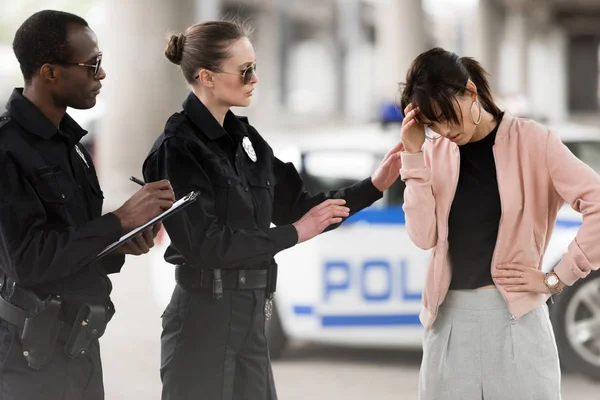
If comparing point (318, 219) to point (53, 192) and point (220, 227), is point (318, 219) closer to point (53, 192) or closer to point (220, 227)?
point (220, 227)

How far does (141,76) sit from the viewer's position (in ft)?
43.3

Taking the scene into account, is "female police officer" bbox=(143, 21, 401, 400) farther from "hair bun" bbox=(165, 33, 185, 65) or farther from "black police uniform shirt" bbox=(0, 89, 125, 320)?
"black police uniform shirt" bbox=(0, 89, 125, 320)

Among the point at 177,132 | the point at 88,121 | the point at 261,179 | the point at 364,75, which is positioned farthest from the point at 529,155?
the point at 364,75

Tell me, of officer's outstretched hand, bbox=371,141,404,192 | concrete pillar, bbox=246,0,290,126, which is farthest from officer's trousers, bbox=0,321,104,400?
concrete pillar, bbox=246,0,290,126

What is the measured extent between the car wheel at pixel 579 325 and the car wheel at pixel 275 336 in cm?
160

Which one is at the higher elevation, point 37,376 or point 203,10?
point 203,10

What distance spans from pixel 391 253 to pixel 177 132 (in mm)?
3006

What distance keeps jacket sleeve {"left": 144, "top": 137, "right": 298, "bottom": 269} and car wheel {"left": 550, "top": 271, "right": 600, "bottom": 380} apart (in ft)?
10.2

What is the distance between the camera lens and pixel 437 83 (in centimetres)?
255

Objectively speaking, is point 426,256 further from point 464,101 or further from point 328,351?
point 464,101

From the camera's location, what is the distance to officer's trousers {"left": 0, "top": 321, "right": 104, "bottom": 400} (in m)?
2.48

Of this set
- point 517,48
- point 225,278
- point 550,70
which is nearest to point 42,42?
point 225,278

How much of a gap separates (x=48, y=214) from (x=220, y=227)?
18.2 inches

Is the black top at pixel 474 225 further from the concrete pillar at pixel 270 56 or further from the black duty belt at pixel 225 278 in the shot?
the concrete pillar at pixel 270 56
